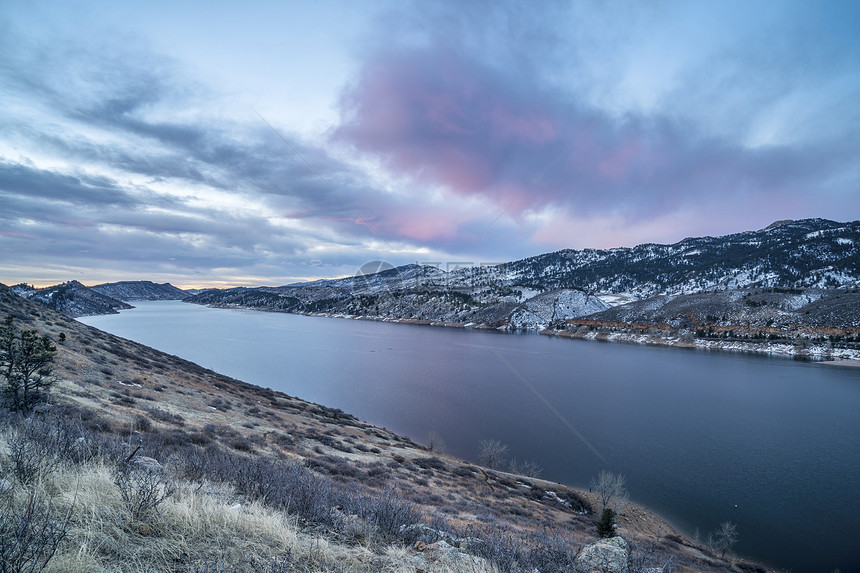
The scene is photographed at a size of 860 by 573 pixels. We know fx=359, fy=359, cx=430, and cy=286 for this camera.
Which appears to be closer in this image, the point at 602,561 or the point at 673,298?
the point at 602,561

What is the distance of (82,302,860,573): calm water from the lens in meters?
16.8

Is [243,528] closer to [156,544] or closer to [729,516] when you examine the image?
[156,544]

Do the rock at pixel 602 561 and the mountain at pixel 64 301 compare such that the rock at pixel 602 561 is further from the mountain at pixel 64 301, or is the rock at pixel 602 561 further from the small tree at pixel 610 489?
the mountain at pixel 64 301

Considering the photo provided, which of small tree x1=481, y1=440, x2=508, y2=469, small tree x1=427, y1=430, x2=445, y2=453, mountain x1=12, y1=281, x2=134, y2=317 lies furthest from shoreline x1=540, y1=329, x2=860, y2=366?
mountain x1=12, y1=281, x2=134, y2=317

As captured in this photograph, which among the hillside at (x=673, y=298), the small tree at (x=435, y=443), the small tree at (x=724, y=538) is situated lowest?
the small tree at (x=435, y=443)

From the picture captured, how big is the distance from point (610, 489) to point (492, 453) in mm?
6566

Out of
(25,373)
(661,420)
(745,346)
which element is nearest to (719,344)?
(745,346)

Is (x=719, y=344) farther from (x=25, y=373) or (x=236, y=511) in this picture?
(x=25, y=373)

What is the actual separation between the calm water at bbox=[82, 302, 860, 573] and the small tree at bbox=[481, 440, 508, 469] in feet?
2.99

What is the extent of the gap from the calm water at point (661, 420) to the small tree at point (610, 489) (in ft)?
2.78

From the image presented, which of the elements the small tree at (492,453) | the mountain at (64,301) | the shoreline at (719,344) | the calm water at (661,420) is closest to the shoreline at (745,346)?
the shoreline at (719,344)

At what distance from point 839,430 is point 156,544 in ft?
141

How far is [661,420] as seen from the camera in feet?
96.2

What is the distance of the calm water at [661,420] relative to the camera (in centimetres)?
1677
